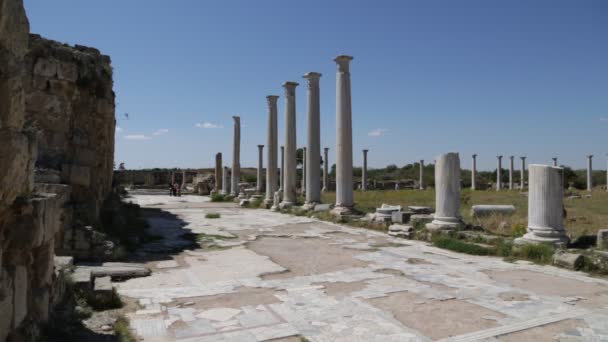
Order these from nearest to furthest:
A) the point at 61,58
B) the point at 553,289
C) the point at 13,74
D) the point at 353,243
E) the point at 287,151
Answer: the point at 13,74
the point at 553,289
the point at 61,58
the point at 353,243
the point at 287,151

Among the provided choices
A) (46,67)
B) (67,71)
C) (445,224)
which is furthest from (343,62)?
(46,67)

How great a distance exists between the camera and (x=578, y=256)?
8.29 metres

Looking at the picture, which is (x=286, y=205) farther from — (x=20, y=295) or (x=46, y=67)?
(x=20, y=295)

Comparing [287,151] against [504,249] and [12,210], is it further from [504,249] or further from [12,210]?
[12,210]

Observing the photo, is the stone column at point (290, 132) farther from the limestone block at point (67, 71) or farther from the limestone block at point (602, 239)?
the limestone block at point (602, 239)

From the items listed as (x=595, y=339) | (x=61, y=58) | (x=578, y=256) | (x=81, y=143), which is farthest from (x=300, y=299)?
(x=61, y=58)

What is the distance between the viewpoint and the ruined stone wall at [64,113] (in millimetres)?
9133

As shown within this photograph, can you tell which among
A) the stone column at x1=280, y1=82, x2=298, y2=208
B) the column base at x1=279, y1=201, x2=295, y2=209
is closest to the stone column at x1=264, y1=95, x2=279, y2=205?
the stone column at x1=280, y1=82, x2=298, y2=208

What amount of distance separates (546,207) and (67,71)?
422 inches

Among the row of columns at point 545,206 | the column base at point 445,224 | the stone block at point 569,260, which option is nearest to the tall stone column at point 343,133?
the column base at point 445,224

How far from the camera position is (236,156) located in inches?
1240

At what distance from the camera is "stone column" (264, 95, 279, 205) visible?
24.6 meters

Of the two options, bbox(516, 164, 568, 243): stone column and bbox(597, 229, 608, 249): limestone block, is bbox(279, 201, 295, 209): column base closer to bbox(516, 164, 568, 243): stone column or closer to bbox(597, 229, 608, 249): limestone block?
bbox(516, 164, 568, 243): stone column

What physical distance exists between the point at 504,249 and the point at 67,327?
8559 mm
